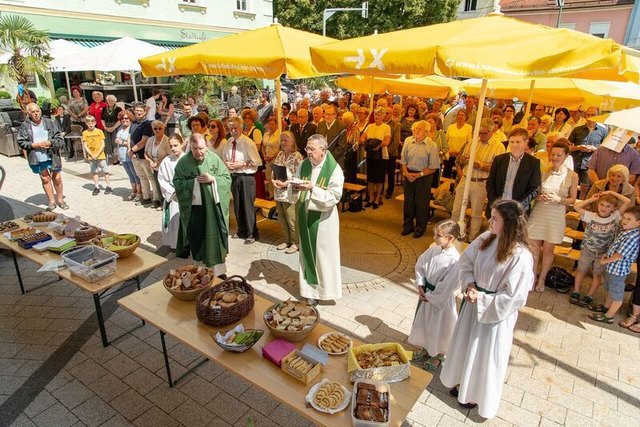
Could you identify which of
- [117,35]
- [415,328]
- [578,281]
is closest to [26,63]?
[117,35]

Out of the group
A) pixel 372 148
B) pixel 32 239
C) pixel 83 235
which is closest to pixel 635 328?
pixel 372 148

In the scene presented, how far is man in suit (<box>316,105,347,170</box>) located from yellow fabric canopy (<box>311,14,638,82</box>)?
3397 millimetres

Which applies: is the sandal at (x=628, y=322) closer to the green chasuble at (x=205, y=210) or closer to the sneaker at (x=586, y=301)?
the sneaker at (x=586, y=301)

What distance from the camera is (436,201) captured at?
8086mm

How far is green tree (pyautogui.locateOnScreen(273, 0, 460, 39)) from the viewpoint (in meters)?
31.2

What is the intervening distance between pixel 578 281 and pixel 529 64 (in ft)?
10.7

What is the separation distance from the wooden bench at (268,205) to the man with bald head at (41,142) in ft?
13.5

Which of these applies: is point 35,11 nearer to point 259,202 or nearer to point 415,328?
point 259,202

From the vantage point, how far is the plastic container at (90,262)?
4141mm

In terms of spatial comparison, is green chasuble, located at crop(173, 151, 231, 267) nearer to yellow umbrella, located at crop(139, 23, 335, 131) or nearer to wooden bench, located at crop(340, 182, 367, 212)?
yellow umbrella, located at crop(139, 23, 335, 131)

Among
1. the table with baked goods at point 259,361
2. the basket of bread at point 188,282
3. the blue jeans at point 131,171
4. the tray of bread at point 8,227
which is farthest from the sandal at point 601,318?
the blue jeans at point 131,171

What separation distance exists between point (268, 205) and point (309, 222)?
9.85ft

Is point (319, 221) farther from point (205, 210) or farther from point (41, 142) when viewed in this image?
point (41, 142)

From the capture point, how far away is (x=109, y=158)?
13.0 meters
